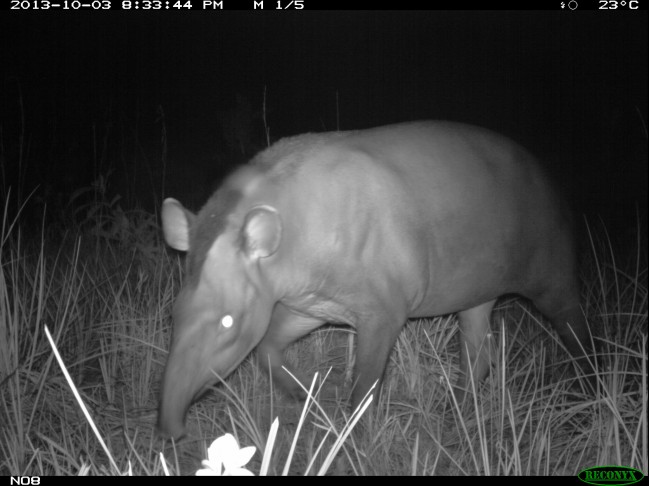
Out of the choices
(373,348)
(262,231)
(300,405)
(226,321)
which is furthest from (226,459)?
(300,405)

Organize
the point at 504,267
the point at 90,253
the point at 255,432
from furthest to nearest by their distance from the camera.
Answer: the point at 90,253 → the point at 504,267 → the point at 255,432

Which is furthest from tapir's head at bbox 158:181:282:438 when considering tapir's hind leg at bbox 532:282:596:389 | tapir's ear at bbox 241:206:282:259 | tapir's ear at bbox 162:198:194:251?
tapir's hind leg at bbox 532:282:596:389

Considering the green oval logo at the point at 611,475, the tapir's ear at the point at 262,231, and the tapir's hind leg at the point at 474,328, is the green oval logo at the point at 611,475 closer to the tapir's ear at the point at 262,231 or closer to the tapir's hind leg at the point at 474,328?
the tapir's ear at the point at 262,231

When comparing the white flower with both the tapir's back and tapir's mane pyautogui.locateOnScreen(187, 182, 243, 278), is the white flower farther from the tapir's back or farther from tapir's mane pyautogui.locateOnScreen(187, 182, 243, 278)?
the tapir's back

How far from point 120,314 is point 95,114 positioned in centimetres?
805

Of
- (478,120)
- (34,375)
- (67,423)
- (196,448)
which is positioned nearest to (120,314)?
(34,375)

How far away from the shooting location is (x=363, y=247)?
299 cm

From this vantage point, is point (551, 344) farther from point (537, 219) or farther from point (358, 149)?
point (358, 149)

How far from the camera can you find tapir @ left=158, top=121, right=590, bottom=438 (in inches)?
107

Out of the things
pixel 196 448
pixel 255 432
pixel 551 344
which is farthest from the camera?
pixel 551 344

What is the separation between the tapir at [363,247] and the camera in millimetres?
2715

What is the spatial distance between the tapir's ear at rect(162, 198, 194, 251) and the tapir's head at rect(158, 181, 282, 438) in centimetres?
10

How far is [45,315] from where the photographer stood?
3.66 meters

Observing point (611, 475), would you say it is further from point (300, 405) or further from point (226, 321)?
point (300, 405)
